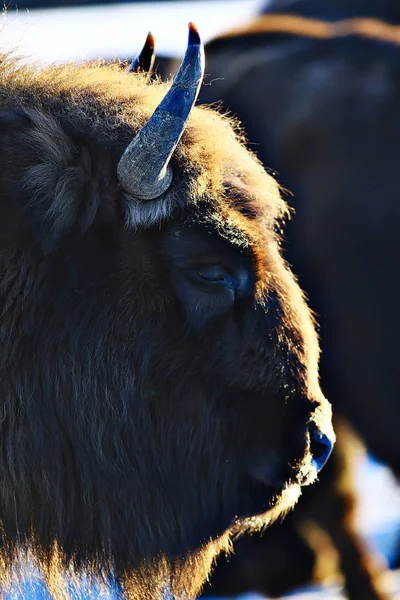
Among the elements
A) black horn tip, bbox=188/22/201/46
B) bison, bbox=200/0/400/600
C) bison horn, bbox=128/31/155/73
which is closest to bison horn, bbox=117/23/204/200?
black horn tip, bbox=188/22/201/46

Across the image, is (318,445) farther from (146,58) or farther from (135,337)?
(146,58)

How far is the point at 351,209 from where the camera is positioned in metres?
4.52

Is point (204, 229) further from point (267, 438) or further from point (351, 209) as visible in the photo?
point (351, 209)

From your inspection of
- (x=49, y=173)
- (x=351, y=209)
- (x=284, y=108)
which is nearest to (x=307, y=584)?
(x=351, y=209)

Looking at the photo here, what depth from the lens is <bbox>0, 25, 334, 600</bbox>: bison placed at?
2.27 m

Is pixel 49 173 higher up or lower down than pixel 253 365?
higher up

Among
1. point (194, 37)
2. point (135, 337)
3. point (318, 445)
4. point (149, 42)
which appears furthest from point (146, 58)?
point (318, 445)

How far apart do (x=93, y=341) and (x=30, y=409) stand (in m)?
0.24

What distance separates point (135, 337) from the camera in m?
2.34

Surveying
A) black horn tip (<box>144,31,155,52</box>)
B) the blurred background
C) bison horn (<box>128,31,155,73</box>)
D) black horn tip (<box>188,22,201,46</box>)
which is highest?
black horn tip (<box>188,22,201,46</box>)

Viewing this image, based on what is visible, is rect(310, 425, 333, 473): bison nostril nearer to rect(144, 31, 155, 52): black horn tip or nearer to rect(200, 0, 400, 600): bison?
rect(144, 31, 155, 52): black horn tip

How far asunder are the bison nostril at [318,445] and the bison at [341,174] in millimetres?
2114

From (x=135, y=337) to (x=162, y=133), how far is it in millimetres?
549

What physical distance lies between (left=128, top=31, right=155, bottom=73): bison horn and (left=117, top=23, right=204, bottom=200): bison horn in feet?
2.34
